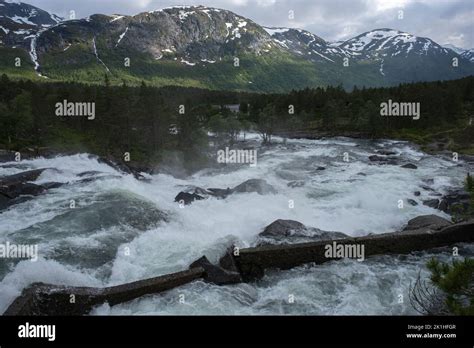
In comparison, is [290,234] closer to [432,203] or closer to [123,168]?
[432,203]

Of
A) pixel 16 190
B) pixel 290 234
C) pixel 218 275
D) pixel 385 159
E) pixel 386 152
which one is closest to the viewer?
pixel 218 275

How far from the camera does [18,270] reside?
687 inches

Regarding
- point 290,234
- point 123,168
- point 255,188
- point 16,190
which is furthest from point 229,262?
point 123,168

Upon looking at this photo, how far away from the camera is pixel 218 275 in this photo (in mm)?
18156

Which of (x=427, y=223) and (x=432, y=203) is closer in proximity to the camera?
(x=427, y=223)

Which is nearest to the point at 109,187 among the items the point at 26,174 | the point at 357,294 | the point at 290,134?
the point at 26,174

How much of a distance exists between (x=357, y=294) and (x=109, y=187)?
2623 centimetres

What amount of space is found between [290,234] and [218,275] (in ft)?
24.1

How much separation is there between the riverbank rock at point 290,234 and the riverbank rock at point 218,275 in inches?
180

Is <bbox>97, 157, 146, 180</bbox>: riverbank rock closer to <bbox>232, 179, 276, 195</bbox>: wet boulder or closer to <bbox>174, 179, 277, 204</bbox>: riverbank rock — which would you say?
<bbox>174, 179, 277, 204</bbox>: riverbank rock

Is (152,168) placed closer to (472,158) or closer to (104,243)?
(104,243)

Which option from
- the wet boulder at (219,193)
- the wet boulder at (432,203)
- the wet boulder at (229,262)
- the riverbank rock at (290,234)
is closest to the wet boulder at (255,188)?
the wet boulder at (219,193)

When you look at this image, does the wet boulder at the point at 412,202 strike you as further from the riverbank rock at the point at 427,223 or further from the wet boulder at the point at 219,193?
the wet boulder at the point at 219,193

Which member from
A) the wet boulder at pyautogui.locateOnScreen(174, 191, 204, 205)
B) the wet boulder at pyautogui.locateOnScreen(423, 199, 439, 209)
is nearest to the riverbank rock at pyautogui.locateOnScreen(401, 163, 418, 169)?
the wet boulder at pyautogui.locateOnScreen(423, 199, 439, 209)
